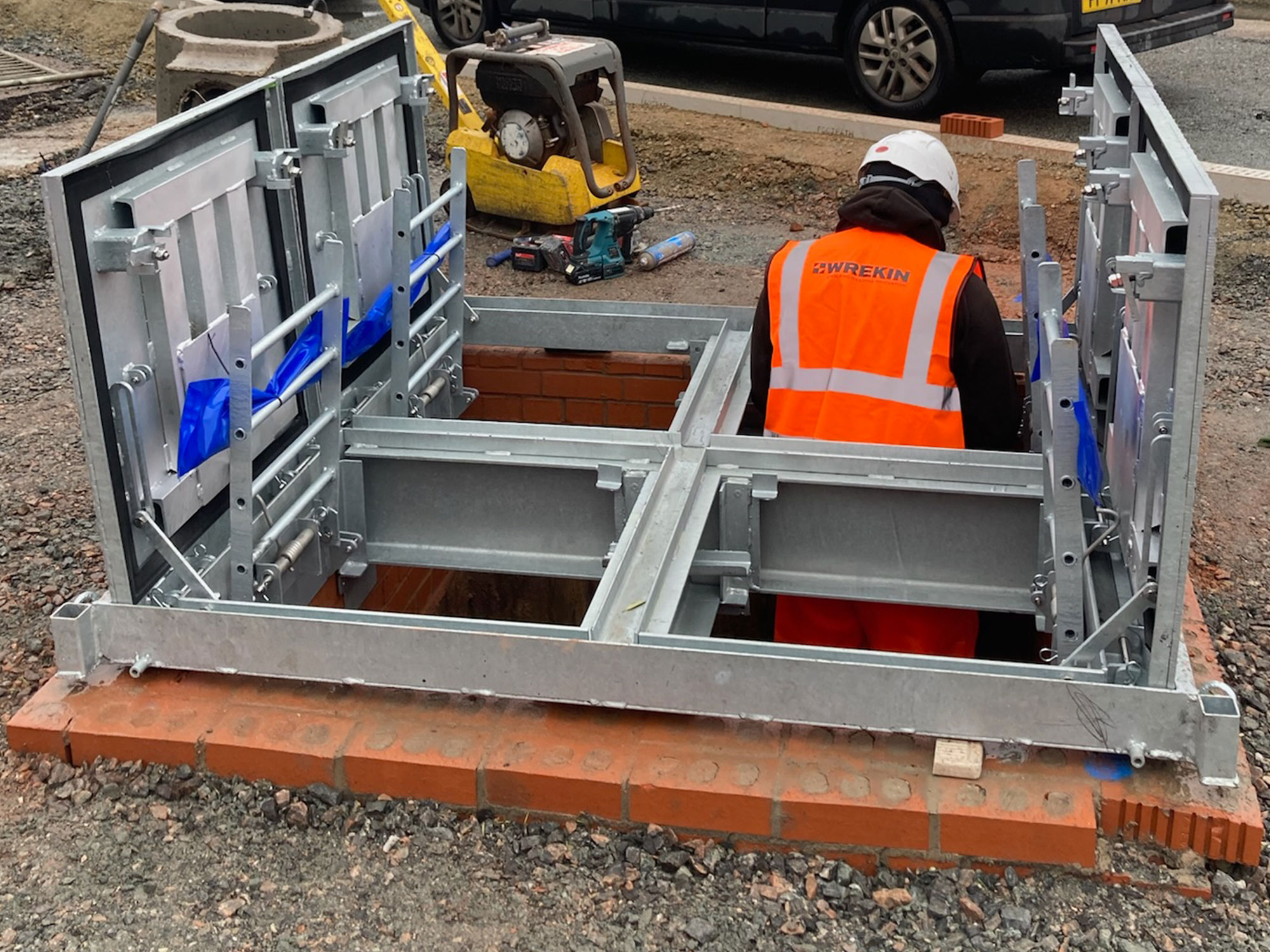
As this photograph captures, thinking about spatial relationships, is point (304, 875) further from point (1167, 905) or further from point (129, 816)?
point (1167, 905)

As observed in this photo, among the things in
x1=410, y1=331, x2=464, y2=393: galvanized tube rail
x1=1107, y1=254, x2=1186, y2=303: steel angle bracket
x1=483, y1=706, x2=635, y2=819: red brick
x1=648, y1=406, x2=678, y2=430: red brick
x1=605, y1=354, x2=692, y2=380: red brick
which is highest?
x1=1107, y1=254, x2=1186, y2=303: steel angle bracket

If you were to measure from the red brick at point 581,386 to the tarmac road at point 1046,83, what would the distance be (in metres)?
A: 5.13

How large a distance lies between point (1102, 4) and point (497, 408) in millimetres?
5833

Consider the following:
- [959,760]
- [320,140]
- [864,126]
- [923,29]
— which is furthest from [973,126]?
[959,760]

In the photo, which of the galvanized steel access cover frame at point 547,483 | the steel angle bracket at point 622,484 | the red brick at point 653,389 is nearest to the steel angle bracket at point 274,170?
the galvanized steel access cover frame at point 547,483

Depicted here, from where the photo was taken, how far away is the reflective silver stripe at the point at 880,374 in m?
3.65

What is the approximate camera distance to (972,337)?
12.0 ft

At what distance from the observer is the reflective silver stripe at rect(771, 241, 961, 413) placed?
365 centimetres

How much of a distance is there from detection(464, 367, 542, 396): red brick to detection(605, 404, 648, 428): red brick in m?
0.27

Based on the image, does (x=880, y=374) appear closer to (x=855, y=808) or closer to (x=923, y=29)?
(x=855, y=808)

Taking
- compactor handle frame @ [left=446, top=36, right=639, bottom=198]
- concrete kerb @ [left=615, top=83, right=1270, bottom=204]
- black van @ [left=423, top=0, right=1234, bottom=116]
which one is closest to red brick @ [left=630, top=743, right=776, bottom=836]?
compactor handle frame @ [left=446, top=36, right=639, bottom=198]

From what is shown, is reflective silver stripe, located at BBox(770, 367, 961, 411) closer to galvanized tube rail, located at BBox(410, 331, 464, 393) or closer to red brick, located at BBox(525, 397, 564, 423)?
galvanized tube rail, located at BBox(410, 331, 464, 393)

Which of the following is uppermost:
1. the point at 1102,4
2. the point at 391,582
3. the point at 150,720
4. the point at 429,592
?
the point at 1102,4

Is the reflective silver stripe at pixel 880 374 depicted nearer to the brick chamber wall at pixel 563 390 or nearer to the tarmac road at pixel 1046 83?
the brick chamber wall at pixel 563 390
